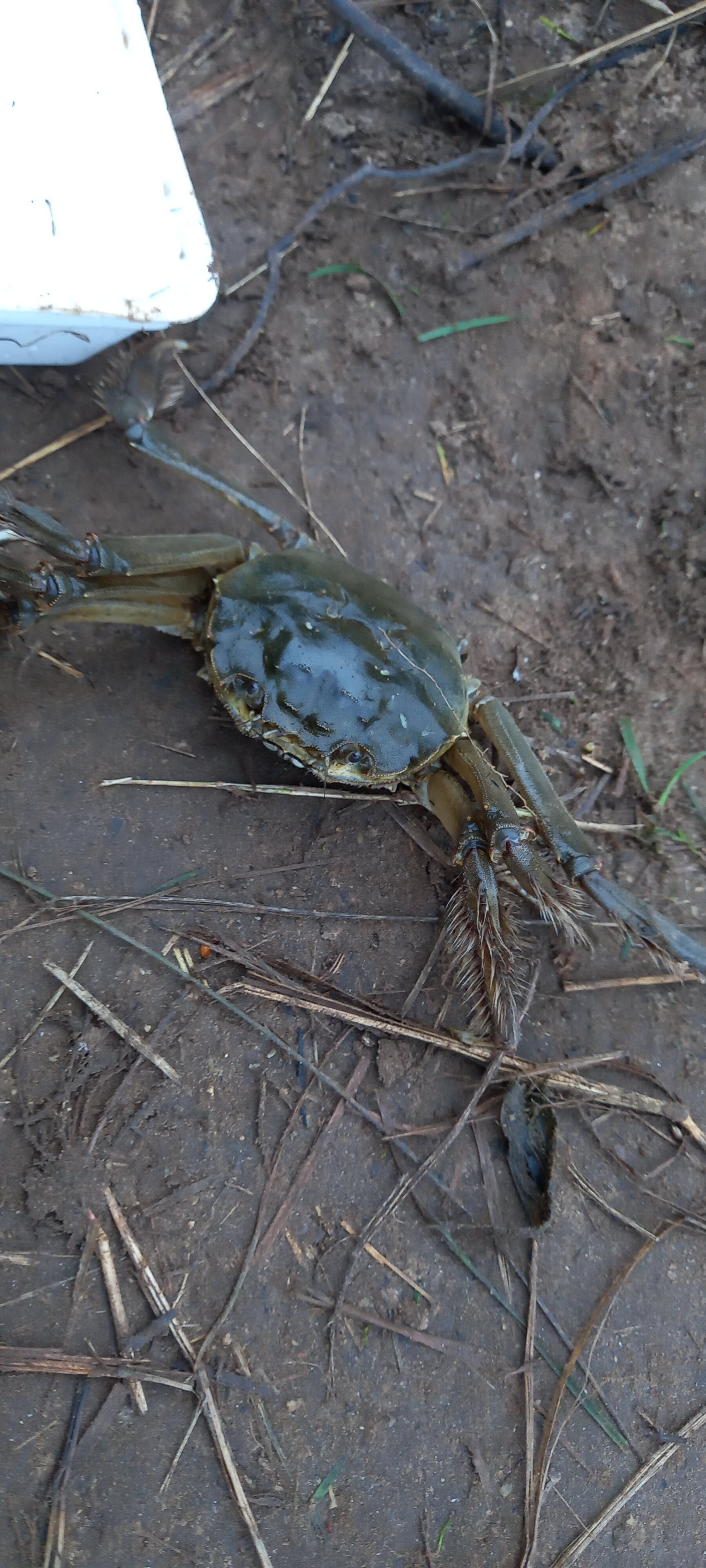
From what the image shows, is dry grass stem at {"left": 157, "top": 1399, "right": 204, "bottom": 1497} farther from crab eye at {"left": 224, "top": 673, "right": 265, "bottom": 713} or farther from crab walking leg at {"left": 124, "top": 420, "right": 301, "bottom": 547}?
crab walking leg at {"left": 124, "top": 420, "right": 301, "bottom": 547}

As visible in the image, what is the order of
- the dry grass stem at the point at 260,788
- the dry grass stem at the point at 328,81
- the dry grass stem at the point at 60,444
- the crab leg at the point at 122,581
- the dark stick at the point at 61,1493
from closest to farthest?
the dark stick at the point at 61,1493 < the crab leg at the point at 122,581 < the dry grass stem at the point at 260,788 < the dry grass stem at the point at 60,444 < the dry grass stem at the point at 328,81

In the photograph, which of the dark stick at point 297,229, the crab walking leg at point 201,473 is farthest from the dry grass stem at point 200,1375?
the dark stick at point 297,229

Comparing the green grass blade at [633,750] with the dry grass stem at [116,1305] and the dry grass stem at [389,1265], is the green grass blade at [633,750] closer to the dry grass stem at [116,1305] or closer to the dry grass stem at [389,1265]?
the dry grass stem at [389,1265]

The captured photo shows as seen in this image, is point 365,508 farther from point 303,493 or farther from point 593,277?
point 593,277

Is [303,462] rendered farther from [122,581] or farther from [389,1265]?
[389,1265]

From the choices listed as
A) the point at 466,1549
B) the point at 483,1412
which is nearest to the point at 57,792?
the point at 483,1412

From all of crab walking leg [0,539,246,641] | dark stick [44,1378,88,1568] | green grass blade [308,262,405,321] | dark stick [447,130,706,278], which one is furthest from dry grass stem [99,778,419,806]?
dark stick [447,130,706,278]

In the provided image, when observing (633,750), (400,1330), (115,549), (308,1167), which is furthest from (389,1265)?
(115,549)
